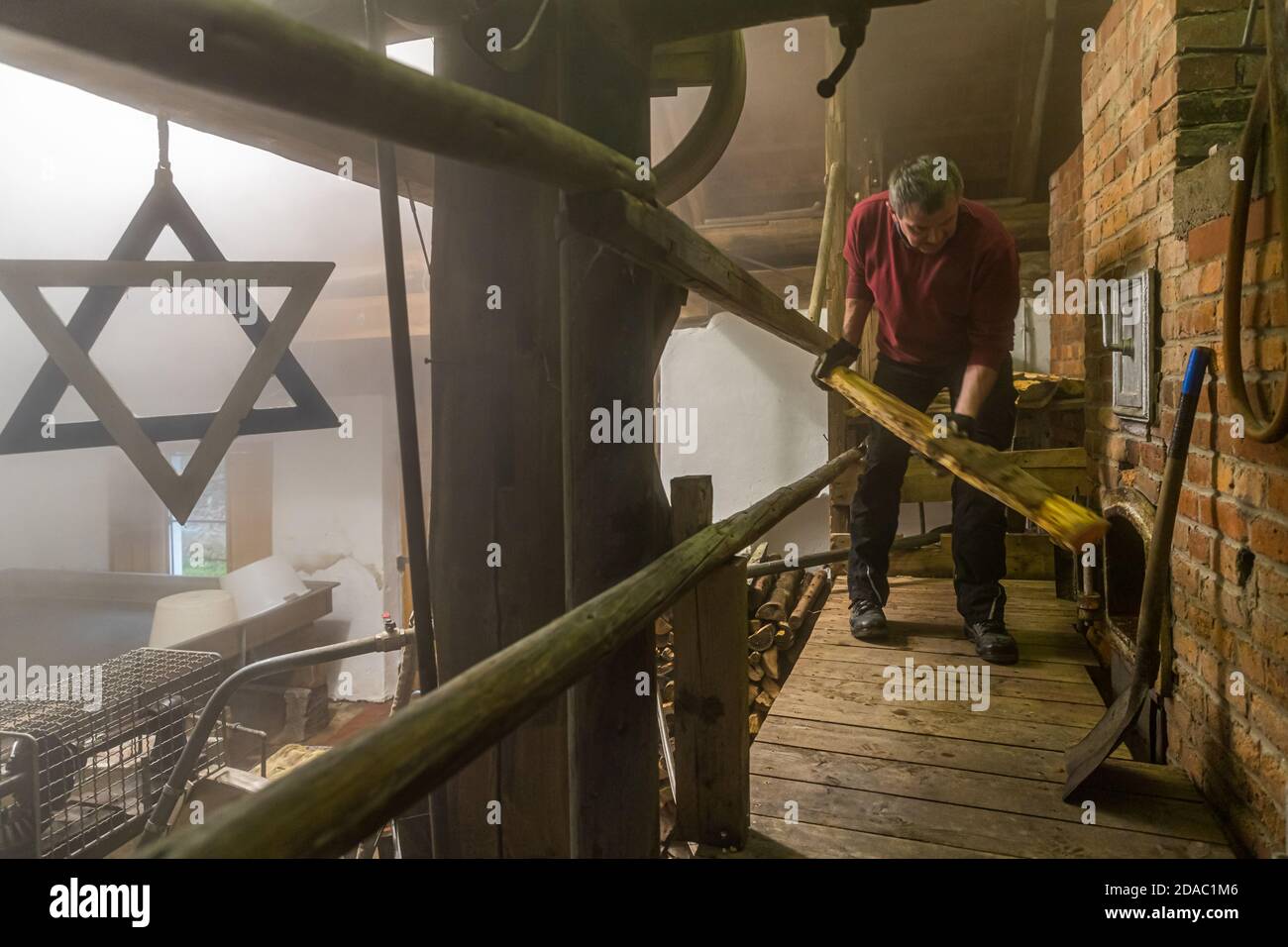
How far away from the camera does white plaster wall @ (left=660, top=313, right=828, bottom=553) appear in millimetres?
5703

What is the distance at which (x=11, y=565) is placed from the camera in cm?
681

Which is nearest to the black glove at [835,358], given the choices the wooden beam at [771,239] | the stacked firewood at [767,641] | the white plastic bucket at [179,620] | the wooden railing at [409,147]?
the wooden railing at [409,147]

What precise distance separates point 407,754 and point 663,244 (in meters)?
0.71

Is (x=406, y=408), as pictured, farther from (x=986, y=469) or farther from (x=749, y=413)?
(x=749, y=413)

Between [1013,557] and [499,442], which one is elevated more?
[499,442]

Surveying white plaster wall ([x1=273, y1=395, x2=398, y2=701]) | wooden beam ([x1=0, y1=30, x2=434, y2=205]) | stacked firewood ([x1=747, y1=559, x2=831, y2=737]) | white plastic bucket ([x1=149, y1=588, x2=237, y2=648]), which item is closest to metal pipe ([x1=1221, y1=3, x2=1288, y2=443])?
wooden beam ([x1=0, y1=30, x2=434, y2=205])

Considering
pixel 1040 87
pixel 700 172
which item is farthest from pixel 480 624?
pixel 1040 87

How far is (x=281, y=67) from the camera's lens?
54 centimetres

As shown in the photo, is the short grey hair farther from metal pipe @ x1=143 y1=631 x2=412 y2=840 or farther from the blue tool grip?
metal pipe @ x1=143 y1=631 x2=412 y2=840

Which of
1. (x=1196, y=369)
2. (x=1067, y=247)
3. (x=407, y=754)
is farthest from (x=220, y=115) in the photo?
(x=1067, y=247)

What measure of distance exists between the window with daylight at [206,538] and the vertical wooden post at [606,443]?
818cm

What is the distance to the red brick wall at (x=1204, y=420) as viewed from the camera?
4.90ft

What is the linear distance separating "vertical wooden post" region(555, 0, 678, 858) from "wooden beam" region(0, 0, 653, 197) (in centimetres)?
45
